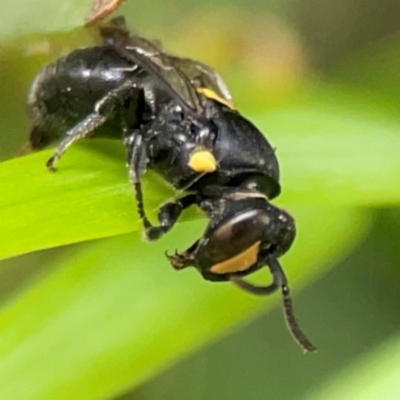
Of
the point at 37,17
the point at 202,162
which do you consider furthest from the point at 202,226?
the point at 37,17

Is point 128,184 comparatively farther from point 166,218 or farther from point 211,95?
point 211,95

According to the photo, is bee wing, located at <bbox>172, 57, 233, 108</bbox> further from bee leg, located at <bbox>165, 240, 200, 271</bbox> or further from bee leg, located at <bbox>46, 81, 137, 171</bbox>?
bee leg, located at <bbox>165, 240, 200, 271</bbox>

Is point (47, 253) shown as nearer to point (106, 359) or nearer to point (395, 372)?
point (106, 359)

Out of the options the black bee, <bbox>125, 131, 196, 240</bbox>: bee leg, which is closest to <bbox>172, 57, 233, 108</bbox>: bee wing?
the black bee

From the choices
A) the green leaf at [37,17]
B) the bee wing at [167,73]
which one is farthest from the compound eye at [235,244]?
the green leaf at [37,17]

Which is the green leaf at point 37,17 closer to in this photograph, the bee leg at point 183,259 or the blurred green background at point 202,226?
the blurred green background at point 202,226

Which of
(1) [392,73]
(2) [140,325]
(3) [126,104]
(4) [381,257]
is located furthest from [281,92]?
(2) [140,325]
